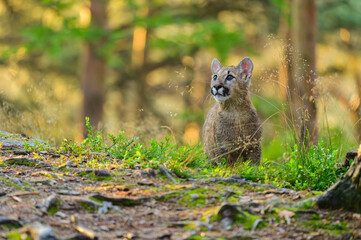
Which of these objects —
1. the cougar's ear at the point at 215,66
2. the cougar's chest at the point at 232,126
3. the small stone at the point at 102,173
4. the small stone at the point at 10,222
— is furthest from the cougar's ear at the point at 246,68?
the small stone at the point at 10,222

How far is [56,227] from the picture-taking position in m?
3.77

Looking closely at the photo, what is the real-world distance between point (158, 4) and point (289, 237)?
15.9 m

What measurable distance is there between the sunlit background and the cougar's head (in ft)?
3.87

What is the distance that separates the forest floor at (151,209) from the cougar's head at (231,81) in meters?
1.94

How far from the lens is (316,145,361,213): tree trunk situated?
4.03 metres

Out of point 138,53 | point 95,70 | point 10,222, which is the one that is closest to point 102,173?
point 10,222

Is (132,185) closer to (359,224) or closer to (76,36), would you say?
(359,224)

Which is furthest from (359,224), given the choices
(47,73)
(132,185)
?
(47,73)

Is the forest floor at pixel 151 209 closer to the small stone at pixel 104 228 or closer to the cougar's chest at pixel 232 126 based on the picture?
the small stone at pixel 104 228

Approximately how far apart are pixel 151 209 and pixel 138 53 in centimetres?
1601

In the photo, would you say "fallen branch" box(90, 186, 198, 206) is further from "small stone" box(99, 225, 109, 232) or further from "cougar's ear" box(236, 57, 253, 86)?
"cougar's ear" box(236, 57, 253, 86)

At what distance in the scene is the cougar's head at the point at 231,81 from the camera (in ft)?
23.0

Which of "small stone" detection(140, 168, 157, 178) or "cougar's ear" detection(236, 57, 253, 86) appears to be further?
"cougar's ear" detection(236, 57, 253, 86)

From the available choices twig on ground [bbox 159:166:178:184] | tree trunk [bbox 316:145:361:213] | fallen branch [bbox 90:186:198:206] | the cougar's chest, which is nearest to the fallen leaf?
tree trunk [bbox 316:145:361:213]
